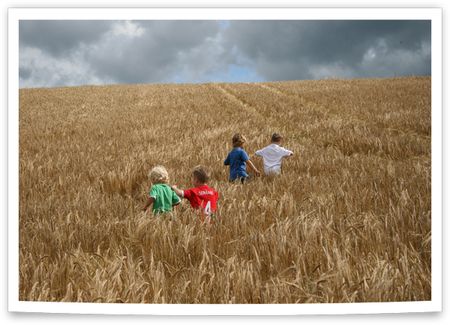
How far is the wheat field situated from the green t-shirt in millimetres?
117

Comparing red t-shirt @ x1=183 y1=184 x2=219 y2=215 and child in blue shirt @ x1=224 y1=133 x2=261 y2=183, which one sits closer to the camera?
red t-shirt @ x1=183 y1=184 x2=219 y2=215

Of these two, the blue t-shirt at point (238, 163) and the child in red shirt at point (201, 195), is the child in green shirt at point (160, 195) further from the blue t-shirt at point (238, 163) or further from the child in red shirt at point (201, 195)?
the blue t-shirt at point (238, 163)

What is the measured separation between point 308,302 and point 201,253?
31.2 inches

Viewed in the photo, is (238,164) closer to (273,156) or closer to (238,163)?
(238,163)

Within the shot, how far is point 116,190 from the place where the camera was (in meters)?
4.80

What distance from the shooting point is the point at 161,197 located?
387cm

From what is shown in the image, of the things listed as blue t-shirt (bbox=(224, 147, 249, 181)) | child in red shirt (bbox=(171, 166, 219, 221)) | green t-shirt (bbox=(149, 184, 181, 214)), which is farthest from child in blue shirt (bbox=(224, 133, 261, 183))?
green t-shirt (bbox=(149, 184, 181, 214))

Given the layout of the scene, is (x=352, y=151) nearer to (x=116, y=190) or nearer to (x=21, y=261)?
(x=116, y=190)

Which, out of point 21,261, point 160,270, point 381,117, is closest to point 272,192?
point 160,270

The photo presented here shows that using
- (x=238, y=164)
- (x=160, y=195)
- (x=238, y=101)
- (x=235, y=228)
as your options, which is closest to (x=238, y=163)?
(x=238, y=164)

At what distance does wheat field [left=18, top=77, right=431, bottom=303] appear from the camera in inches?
103

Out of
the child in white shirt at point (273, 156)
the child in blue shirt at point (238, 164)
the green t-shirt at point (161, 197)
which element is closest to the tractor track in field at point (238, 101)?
the child in white shirt at point (273, 156)

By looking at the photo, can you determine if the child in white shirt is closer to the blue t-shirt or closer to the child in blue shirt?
the child in blue shirt

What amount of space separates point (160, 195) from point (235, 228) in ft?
3.05
